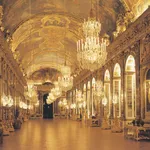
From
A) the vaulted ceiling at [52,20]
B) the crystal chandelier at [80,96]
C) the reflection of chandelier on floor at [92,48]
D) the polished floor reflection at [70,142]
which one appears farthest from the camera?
the crystal chandelier at [80,96]

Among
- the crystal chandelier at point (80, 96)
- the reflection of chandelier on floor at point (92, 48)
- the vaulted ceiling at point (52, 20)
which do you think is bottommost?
the crystal chandelier at point (80, 96)

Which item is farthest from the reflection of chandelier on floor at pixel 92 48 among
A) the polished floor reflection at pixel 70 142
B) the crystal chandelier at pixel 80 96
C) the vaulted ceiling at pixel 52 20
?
the crystal chandelier at pixel 80 96

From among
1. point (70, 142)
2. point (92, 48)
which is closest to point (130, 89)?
point (92, 48)

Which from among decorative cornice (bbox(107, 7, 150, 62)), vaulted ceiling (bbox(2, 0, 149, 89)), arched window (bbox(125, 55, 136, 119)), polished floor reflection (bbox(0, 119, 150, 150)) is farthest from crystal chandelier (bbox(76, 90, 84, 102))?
polished floor reflection (bbox(0, 119, 150, 150))

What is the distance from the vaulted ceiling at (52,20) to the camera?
22.7 metres

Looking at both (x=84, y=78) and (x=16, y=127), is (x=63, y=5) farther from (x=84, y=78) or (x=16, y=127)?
(x=84, y=78)

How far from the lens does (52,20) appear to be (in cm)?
3044

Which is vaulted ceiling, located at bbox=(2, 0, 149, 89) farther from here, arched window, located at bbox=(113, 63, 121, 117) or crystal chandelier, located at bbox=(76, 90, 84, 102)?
crystal chandelier, located at bbox=(76, 90, 84, 102)

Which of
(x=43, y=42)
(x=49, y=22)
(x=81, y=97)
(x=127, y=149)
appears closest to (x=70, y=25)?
(x=49, y=22)

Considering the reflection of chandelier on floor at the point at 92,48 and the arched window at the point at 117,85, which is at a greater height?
the reflection of chandelier on floor at the point at 92,48

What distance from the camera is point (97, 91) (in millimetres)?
25344

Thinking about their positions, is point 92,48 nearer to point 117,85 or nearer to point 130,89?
point 130,89

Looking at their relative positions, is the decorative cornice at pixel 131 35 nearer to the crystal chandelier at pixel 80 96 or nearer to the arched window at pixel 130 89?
the arched window at pixel 130 89

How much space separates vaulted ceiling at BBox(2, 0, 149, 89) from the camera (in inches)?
893
